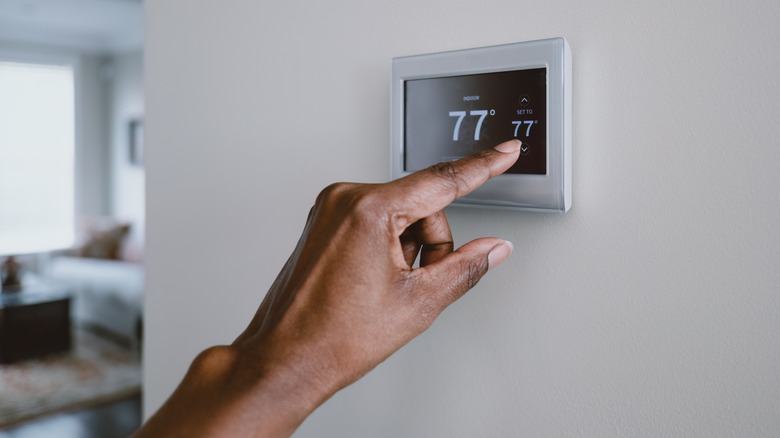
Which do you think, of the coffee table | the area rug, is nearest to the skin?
the area rug

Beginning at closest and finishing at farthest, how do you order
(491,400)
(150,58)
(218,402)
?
(218,402), (491,400), (150,58)

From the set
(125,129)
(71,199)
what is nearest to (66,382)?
(71,199)

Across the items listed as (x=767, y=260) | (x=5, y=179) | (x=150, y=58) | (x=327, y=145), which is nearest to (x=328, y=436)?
(x=327, y=145)

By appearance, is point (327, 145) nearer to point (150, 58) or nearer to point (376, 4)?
point (376, 4)

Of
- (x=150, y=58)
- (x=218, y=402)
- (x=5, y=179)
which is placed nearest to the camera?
(x=218, y=402)

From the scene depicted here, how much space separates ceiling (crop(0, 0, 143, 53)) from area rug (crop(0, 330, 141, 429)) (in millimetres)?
3077

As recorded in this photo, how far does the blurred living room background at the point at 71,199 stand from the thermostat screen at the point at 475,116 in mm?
3669

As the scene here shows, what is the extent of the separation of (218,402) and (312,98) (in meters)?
0.36

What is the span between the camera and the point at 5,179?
5.50 metres

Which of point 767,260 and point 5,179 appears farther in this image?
point 5,179

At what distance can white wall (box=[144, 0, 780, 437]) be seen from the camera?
0.39 metres

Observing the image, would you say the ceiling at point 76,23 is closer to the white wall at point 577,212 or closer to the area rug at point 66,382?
the area rug at point 66,382

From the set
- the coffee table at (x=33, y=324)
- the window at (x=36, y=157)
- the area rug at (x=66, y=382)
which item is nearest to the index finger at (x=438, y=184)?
the area rug at (x=66, y=382)

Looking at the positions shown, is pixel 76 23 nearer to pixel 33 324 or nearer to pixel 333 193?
pixel 33 324
